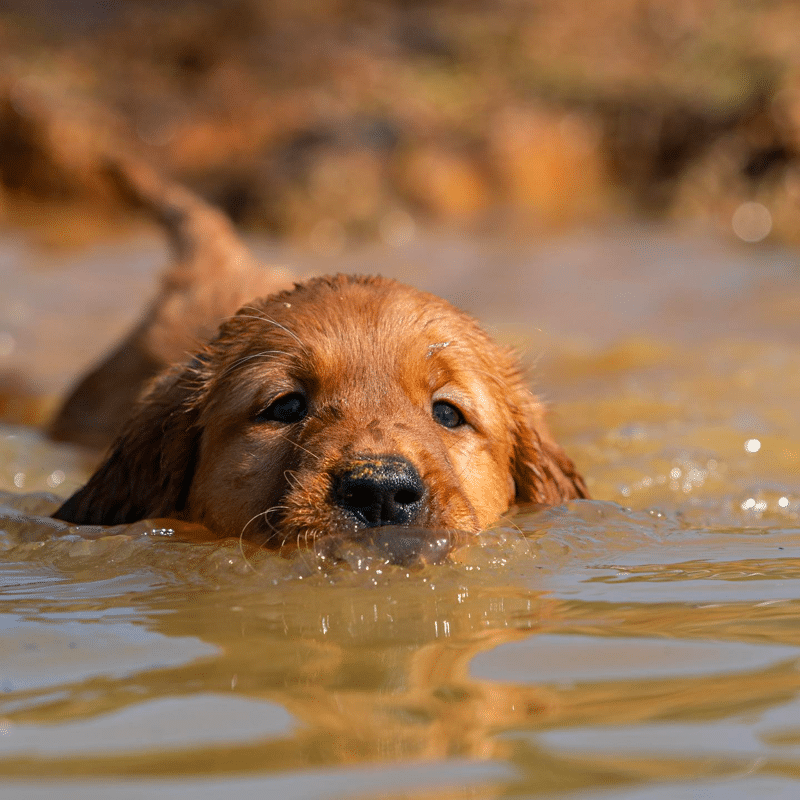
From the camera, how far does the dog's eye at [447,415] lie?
388cm

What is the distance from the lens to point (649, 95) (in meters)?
17.3

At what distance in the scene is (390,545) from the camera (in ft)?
10.3

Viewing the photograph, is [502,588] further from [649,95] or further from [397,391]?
[649,95]

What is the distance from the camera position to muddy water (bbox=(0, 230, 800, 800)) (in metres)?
1.82

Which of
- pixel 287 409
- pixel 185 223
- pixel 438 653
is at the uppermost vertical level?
pixel 185 223

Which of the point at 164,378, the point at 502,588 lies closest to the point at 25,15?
the point at 164,378

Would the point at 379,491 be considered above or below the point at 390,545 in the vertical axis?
above

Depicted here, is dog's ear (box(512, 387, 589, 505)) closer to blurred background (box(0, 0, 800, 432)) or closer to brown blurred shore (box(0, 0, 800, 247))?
blurred background (box(0, 0, 800, 432))

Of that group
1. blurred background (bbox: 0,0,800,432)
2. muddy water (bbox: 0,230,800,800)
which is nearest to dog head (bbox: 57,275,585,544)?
muddy water (bbox: 0,230,800,800)

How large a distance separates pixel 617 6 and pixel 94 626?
21803 mm

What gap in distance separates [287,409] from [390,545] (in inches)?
31.0

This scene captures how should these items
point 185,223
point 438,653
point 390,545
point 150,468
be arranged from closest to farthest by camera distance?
point 438,653 < point 390,545 < point 150,468 < point 185,223

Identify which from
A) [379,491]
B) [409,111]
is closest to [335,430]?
[379,491]

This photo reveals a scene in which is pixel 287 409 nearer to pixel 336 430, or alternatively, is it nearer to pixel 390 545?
pixel 336 430
